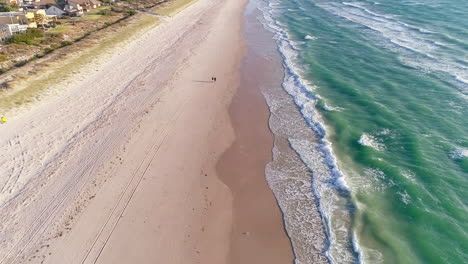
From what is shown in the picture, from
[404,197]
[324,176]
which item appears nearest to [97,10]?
[324,176]

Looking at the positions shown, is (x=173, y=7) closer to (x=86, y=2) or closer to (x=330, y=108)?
(x=86, y=2)

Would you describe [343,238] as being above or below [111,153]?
below

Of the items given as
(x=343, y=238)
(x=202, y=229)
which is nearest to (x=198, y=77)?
(x=202, y=229)

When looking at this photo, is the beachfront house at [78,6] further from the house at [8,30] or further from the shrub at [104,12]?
the house at [8,30]

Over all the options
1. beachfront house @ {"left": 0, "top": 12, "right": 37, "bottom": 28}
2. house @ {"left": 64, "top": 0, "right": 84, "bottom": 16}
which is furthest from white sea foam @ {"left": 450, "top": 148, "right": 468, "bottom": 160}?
house @ {"left": 64, "top": 0, "right": 84, "bottom": 16}

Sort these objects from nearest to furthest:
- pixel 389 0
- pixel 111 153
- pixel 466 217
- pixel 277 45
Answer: pixel 466 217 → pixel 111 153 → pixel 277 45 → pixel 389 0

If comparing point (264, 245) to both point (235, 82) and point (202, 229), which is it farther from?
point (235, 82)

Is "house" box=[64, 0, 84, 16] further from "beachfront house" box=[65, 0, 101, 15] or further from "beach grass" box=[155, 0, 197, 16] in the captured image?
"beach grass" box=[155, 0, 197, 16]
